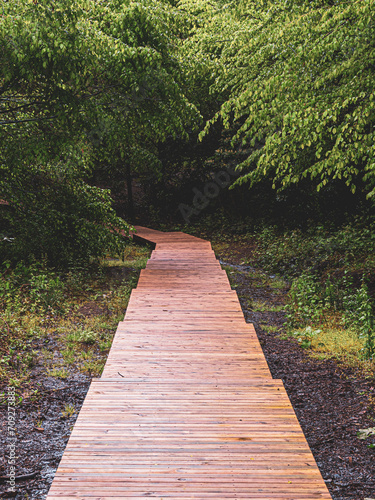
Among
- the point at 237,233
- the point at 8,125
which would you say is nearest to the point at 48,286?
the point at 8,125

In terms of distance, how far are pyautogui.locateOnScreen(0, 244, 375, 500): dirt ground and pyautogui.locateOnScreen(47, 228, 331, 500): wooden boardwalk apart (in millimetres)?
720

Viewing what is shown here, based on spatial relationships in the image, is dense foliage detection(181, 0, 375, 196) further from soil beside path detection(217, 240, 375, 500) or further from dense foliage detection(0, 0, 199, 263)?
soil beside path detection(217, 240, 375, 500)

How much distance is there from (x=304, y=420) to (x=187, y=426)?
6.26 ft

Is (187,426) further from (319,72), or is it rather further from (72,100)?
(319,72)

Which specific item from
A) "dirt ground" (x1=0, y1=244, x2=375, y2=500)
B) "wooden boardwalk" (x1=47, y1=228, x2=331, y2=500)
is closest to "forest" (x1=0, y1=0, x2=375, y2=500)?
"dirt ground" (x1=0, y1=244, x2=375, y2=500)

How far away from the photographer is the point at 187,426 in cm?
288

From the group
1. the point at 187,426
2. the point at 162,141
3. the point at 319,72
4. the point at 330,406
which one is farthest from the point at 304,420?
the point at 162,141

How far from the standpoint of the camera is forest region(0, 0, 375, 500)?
4.54m

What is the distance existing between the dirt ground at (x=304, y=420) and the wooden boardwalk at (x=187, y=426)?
0.72 metres

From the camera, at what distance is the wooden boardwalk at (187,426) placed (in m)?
2.30

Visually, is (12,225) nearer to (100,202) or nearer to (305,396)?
(100,202)

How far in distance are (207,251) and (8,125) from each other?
16.8ft

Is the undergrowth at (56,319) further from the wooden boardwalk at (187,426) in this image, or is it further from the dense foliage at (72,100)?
the wooden boardwalk at (187,426)

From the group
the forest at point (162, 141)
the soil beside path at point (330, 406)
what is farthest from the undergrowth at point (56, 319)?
the soil beside path at point (330, 406)
